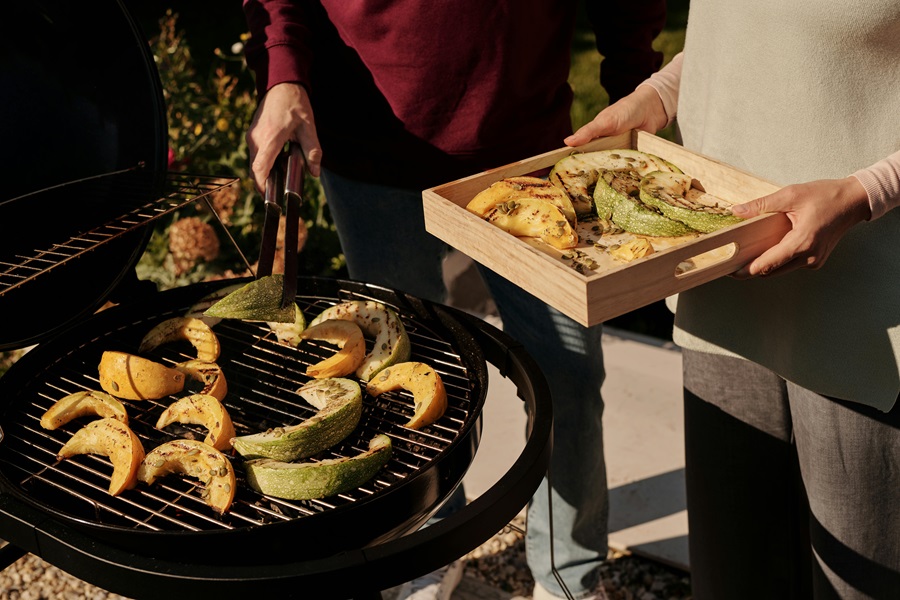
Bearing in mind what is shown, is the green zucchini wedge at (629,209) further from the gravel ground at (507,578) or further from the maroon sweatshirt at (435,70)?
the gravel ground at (507,578)

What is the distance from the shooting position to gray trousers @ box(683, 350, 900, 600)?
1881 mm

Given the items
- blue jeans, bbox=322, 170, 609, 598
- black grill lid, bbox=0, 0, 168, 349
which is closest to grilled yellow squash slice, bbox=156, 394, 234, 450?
black grill lid, bbox=0, 0, 168, 349

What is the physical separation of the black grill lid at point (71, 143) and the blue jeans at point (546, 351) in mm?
613

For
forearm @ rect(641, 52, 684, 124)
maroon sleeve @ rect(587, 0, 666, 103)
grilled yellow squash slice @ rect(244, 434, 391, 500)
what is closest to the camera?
grilled yellow squash slice @ rect(244, 434, 391, 500)

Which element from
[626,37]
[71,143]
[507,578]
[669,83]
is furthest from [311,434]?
[507,578]

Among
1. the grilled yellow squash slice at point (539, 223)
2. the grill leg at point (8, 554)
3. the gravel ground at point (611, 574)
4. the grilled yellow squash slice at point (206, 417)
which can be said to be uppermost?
the grilled yellow squash slice at point (539, 223)

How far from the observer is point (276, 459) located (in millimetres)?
1635

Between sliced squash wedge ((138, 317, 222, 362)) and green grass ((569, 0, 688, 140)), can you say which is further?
green grass ((569, 0, 688, 140))

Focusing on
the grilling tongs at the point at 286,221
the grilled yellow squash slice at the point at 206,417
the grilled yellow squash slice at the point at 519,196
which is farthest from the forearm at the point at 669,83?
the grilled yellow squash slice at the point at 206,417

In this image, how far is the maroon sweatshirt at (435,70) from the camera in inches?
89.0

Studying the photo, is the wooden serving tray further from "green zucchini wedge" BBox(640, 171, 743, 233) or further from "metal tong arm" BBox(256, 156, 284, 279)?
"metal tong arm" BBox(256, 156, 284, 279)

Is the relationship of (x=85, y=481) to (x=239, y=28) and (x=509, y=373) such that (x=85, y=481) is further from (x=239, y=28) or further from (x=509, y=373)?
(x=239, y=28)

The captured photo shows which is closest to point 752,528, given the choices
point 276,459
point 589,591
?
point 589,591

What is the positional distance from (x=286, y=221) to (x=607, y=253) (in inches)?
25.3
